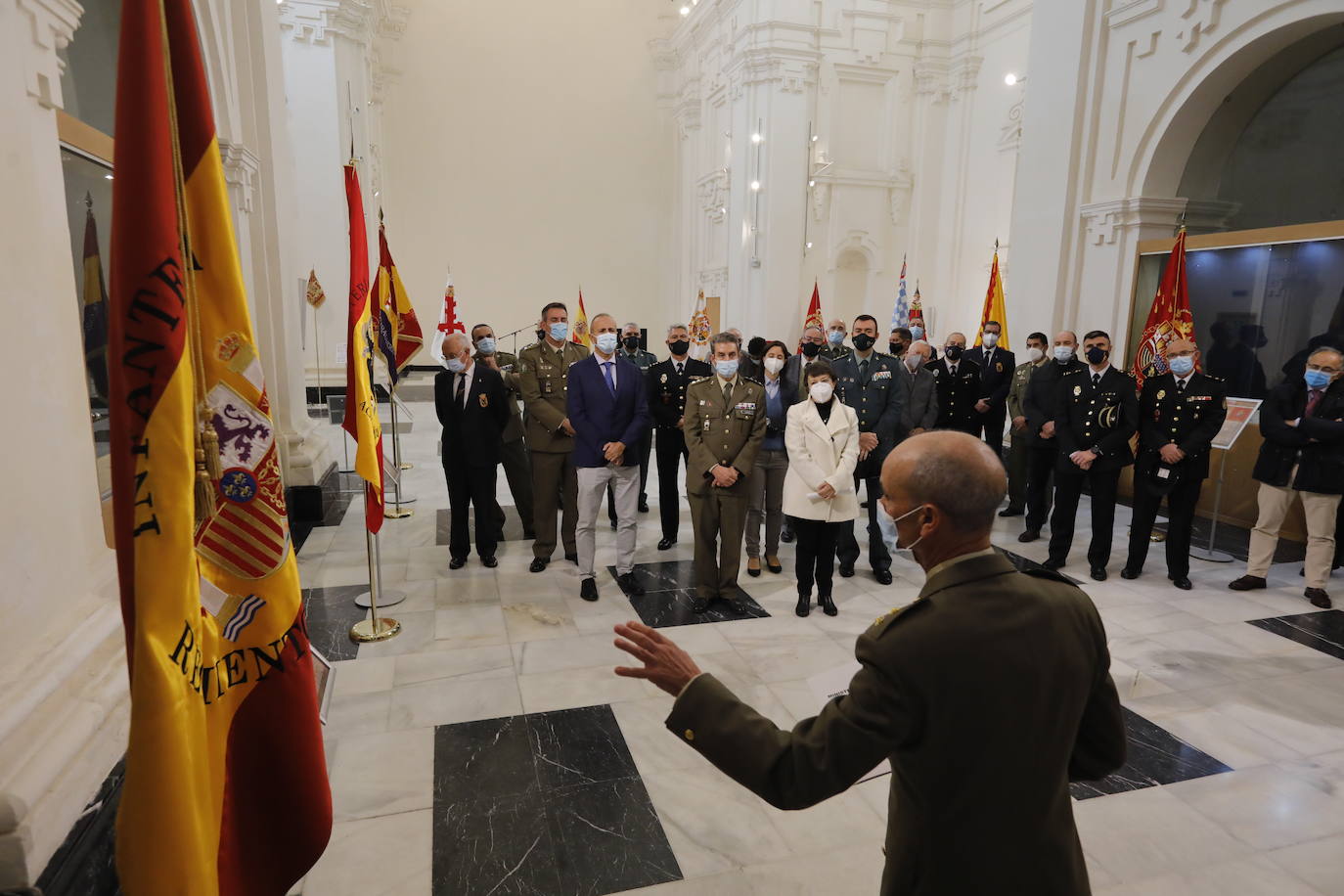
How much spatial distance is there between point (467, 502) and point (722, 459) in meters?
1.91

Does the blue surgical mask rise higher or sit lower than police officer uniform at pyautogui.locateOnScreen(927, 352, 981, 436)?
higher

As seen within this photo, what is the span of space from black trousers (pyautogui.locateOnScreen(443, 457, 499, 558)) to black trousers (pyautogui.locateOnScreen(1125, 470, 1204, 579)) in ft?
15.1

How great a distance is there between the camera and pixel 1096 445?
5477 mm

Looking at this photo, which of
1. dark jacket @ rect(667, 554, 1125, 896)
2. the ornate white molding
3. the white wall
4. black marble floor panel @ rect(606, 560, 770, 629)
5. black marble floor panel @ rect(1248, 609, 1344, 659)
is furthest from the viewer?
the white wall

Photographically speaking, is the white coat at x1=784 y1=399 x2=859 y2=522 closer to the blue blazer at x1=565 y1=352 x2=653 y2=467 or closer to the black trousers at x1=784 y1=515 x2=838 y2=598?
the black trousers at x1=784 y1=515 x2=838 y2=598

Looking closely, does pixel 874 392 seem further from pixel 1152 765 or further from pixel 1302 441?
pixel 1152 765

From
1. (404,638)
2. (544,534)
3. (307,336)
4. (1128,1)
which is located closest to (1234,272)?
(1128,1)

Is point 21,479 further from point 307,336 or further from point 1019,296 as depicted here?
point 307,336

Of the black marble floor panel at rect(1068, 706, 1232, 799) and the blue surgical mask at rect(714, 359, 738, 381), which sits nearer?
the black marble floor panel at rect(1068, 706, 1232, 799)

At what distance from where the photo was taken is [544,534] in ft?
17.7

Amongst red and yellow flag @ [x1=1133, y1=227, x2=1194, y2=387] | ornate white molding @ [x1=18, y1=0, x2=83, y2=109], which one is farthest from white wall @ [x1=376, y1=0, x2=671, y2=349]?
ornate white molding @ [x1=18, y1=0, x2=83, y2=109]

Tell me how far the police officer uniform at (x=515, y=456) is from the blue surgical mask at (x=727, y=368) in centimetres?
173

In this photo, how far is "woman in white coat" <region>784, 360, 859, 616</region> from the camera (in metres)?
4.38

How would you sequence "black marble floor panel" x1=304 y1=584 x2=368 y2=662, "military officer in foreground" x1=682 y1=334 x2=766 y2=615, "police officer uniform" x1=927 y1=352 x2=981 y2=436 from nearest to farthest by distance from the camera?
"black marble floor panel" x1=304 y1=584 x2=368 y2=662
"military officer in foreground" x1=682 y1=334 x2=766 y2=615
"police officer uniform" x1=927 y1=352 x2=981 y2=436
